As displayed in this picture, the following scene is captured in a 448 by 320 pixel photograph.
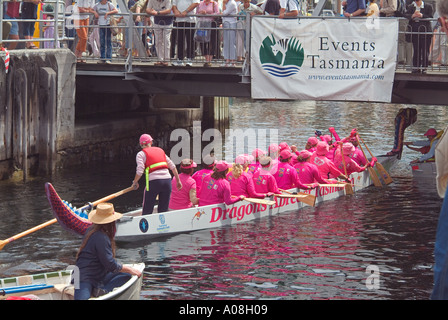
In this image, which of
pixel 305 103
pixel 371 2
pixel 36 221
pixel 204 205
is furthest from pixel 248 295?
pixel 305 103

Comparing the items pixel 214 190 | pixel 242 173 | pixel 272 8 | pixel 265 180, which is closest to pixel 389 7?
pixel 272 8

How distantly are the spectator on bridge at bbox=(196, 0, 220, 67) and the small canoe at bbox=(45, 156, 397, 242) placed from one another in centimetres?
447

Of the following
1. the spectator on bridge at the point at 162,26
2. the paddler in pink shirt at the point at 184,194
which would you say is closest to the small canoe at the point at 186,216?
the paddler in pink shirt at the point at 184,194

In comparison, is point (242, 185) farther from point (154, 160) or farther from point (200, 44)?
point (200, 44)

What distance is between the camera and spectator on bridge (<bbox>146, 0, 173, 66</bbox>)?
20.6 m

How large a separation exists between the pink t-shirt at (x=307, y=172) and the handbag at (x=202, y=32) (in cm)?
414

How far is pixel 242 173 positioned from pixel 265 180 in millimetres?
841

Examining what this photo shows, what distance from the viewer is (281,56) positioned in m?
19.8

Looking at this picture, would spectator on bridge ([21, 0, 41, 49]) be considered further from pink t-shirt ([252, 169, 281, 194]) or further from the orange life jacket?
the orange life jacket

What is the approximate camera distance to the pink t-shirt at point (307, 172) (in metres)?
18.5

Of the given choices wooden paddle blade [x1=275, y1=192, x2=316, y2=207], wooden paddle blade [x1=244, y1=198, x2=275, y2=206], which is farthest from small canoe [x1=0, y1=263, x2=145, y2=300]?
wooden paddle blade [x1=275, y1=192, x2=316, y2=207]

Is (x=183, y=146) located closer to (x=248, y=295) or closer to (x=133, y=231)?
(x=133, y=231)
